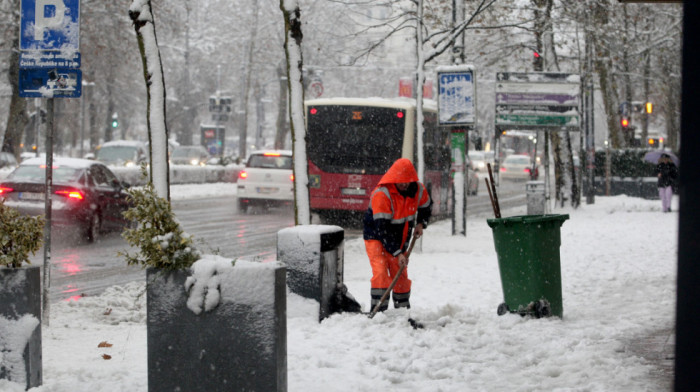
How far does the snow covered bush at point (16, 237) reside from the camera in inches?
219

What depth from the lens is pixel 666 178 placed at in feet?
84.8

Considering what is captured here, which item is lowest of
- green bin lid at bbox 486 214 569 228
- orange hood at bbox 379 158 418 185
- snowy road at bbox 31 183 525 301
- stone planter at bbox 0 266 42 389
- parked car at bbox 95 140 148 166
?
snowy road at bbox 31 183 525 301

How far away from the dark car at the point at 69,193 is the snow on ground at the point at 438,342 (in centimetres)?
602

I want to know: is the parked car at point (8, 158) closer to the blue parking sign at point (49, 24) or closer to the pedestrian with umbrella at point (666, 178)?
the pedestrian with umbrella at point (666, 178)

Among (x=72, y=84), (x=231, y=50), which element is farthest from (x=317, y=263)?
(x=231, y=50)

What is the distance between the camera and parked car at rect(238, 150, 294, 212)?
2542cm

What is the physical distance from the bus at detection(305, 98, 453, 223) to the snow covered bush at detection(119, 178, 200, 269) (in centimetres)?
1495

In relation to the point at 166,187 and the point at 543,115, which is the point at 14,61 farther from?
the point at 166,187

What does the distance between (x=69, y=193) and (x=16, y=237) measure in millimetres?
11415

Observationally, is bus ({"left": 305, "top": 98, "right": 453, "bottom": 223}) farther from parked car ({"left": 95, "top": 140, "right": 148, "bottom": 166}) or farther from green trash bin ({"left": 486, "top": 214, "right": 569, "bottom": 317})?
parked car ({"left": 95, "top": 140, "right": 148, "bottom": 166})

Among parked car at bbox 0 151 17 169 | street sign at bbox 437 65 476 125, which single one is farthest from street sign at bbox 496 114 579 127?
parked car at bbox 0 151 17 169

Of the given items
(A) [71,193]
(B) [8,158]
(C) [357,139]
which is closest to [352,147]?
(C) [357,139]

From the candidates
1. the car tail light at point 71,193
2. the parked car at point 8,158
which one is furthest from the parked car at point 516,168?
the car tail light at point 71,193

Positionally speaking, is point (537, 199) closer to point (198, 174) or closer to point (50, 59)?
point (50, 59)
